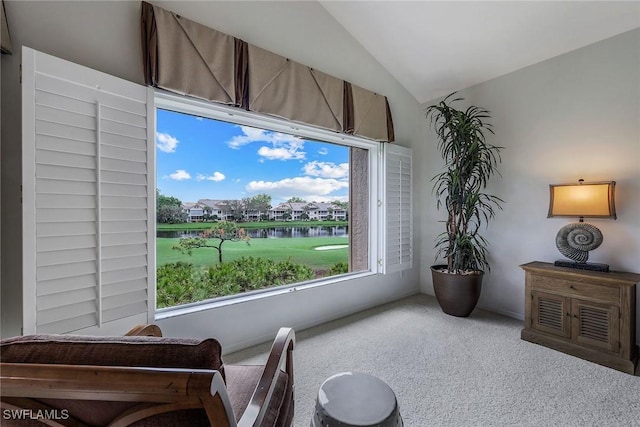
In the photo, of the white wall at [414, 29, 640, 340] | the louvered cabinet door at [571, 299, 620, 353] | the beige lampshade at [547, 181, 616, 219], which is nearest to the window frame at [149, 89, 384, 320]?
the white wall at [414, 29, 640, 340]

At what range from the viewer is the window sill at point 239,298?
2248 millimetres

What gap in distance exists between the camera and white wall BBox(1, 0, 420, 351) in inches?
64.7

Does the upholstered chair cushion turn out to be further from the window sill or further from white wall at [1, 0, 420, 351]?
the window sill

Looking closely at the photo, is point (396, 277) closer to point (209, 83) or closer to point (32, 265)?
point (209, 83)

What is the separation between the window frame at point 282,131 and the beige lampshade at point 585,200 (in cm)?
176

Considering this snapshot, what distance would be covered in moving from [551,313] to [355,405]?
263 cm

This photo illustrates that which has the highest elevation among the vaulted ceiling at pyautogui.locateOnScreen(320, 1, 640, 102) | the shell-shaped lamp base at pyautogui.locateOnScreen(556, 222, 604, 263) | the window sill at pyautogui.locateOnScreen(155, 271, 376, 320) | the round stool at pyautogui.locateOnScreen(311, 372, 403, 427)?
the vaulted ceiling at pyautogui.locateOnScreen(320, 1, 640, 102)

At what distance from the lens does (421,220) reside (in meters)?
4.12

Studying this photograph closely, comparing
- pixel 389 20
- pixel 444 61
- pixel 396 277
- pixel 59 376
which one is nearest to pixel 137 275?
pixel 59 376

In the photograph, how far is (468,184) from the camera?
3377 millimetres

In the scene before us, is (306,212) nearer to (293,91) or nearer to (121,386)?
(293,91)

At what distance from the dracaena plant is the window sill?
3.98ft

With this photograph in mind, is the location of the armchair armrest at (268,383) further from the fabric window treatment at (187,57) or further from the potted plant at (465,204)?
the potted plant at (465,204)

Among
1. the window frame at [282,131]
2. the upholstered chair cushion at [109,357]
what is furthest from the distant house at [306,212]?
the upholstered chair cushion at [109,357]
